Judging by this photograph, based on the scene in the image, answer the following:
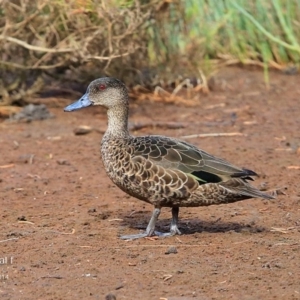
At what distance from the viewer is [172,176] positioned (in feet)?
18.2

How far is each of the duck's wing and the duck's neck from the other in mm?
227

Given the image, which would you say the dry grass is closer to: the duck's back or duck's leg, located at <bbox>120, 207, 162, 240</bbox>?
the duck's back

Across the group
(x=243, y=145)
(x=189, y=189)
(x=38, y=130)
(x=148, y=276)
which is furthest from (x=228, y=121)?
(x=148, y=276)

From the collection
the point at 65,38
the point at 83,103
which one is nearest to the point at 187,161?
the point at 83,103

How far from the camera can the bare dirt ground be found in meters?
4.53

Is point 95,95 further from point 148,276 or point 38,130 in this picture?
point 38,130

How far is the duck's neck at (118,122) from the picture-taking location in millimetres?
6008

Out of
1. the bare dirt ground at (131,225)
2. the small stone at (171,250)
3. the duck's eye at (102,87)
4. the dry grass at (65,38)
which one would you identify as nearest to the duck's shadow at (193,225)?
the bare dirt ground at (131,225)

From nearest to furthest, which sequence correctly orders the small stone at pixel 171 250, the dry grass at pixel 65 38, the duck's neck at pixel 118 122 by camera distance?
the small stone at pixel 171 250, the duck's neck at pixel 118 122, the dry grass at pixel 65 38

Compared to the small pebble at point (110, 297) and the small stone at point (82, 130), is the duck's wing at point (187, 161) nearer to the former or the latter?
the small pebble at point (110, 297)

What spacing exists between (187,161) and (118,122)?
0.70m

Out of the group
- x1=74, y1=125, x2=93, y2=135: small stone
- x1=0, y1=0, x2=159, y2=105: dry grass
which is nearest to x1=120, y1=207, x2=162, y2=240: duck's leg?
x1=74, y1=125, x2=93, y2=135: small stone

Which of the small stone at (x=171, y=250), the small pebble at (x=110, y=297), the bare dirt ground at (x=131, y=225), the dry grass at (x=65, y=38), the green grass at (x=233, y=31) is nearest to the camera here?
the small pebble at (x=110, y=297)

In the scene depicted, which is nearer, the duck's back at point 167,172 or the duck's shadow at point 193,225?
the duck's back at point 167,172
